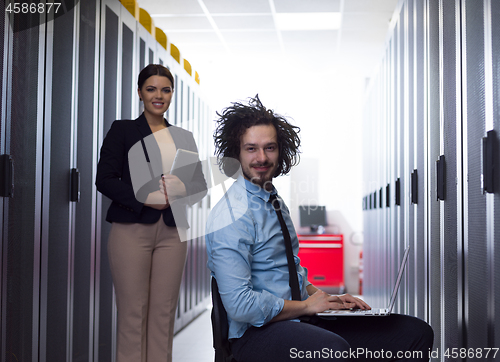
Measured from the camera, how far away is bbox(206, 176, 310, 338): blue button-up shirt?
1236 mm

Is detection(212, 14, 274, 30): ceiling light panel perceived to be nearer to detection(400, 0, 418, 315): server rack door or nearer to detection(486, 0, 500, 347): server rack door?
detection(400, 0, 418, 315): server rack door

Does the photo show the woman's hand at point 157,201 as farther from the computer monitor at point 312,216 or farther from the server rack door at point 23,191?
the computer monitor at point 312,216

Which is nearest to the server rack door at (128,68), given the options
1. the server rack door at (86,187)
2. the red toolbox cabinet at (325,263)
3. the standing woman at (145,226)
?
the server rack door at (86,187)

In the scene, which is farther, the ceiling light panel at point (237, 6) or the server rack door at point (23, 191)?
the ceiling light panel at point (237, 6)

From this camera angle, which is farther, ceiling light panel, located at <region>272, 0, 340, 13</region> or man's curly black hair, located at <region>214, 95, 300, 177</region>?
ceiling light panel, located at <region>272, 0, 340, 13</region>

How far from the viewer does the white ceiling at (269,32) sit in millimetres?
3961

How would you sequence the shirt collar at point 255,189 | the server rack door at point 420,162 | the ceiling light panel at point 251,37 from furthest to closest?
the ceiling light panel at point 251,37 < the server rack door at point 420,162 < the shirt collar at point 255,189

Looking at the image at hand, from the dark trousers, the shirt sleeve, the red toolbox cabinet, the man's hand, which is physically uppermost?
the shirt sleeve

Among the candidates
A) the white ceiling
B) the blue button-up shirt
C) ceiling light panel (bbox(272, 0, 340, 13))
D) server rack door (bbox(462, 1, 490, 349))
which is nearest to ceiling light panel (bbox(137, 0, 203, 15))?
the white ceiling

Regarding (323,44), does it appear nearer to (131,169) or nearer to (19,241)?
(131,169)

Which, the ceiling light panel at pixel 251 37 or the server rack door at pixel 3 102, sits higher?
the ceiling light panel at pixel 251 37

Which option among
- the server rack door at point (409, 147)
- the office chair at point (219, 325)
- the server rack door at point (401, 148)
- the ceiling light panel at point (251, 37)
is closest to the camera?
the office chair at point (219, 325)

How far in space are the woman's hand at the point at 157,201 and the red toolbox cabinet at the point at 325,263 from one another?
4.19 metres

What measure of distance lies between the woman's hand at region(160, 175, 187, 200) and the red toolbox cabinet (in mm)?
4145
